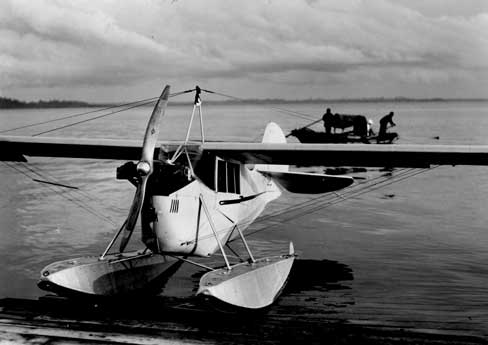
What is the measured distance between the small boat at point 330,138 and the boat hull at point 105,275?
21.2 meters

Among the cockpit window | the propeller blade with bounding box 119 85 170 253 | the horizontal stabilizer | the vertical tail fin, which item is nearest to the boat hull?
the propeller blade with bounding box 119 85 170 253

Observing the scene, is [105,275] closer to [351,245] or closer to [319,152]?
[319,152]

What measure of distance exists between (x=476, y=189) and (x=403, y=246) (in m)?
9.92

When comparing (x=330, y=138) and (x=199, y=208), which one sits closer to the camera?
(x=199, y=208)

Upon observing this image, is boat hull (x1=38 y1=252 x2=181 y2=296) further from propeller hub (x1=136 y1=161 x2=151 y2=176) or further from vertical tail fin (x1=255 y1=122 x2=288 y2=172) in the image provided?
vertical tail fin (x1=255 y1=122 x2=288 y2=172)

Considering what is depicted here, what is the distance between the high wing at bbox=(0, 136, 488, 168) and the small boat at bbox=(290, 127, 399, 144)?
20011mm

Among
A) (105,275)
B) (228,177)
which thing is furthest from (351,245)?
(105,275)

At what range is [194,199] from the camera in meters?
6.83

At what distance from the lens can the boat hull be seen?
259 inches

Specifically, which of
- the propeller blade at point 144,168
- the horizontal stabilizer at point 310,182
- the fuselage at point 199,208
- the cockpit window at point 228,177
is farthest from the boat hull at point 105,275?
the horizontal stabilizer at point 310,182

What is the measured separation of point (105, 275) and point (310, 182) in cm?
457

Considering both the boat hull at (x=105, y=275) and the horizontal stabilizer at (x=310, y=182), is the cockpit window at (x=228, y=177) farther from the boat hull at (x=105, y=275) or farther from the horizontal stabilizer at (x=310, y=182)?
the horizontal stabilizer at (x=310, y=182)

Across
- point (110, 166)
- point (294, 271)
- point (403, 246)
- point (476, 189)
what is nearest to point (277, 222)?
point (403, 246)

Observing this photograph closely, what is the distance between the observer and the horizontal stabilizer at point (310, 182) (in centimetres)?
981
